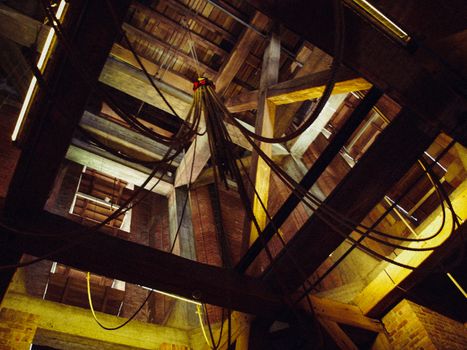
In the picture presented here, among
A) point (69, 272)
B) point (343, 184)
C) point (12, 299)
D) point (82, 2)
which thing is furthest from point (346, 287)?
→ point (69, 272)

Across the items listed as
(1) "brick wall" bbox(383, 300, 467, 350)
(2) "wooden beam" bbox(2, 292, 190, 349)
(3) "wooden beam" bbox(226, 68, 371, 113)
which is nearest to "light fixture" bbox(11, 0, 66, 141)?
(3) "wooden beam" bbox(226, 68, 371, 113)

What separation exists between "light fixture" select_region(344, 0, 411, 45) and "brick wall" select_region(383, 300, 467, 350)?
3.20 meters

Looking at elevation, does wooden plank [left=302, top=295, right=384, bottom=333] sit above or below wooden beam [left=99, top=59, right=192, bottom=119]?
below


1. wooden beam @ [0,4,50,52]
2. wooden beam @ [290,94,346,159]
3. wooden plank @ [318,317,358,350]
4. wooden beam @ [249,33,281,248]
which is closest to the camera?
wooden plank @ [318,317,358,350]

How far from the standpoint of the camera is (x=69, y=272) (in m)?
7.92

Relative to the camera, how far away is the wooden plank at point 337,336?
11.1 feet

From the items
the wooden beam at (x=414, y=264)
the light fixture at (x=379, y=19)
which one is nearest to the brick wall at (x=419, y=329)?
the wooden beam at (x=414, y=264)

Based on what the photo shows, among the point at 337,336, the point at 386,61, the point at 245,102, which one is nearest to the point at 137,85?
the point at 245,102

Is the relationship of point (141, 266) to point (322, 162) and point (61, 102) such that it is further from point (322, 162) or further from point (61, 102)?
point (322, 162)

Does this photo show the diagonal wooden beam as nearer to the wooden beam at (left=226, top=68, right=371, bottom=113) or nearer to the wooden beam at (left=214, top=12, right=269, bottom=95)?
the wooden beam at (left=214, top=12, right=269, bottom=95)

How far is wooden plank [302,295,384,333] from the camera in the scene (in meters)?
3.99

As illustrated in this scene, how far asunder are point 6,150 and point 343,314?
Answer: 21.6ft

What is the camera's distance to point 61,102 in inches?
105

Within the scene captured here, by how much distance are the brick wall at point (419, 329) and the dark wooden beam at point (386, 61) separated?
2.43 meters
